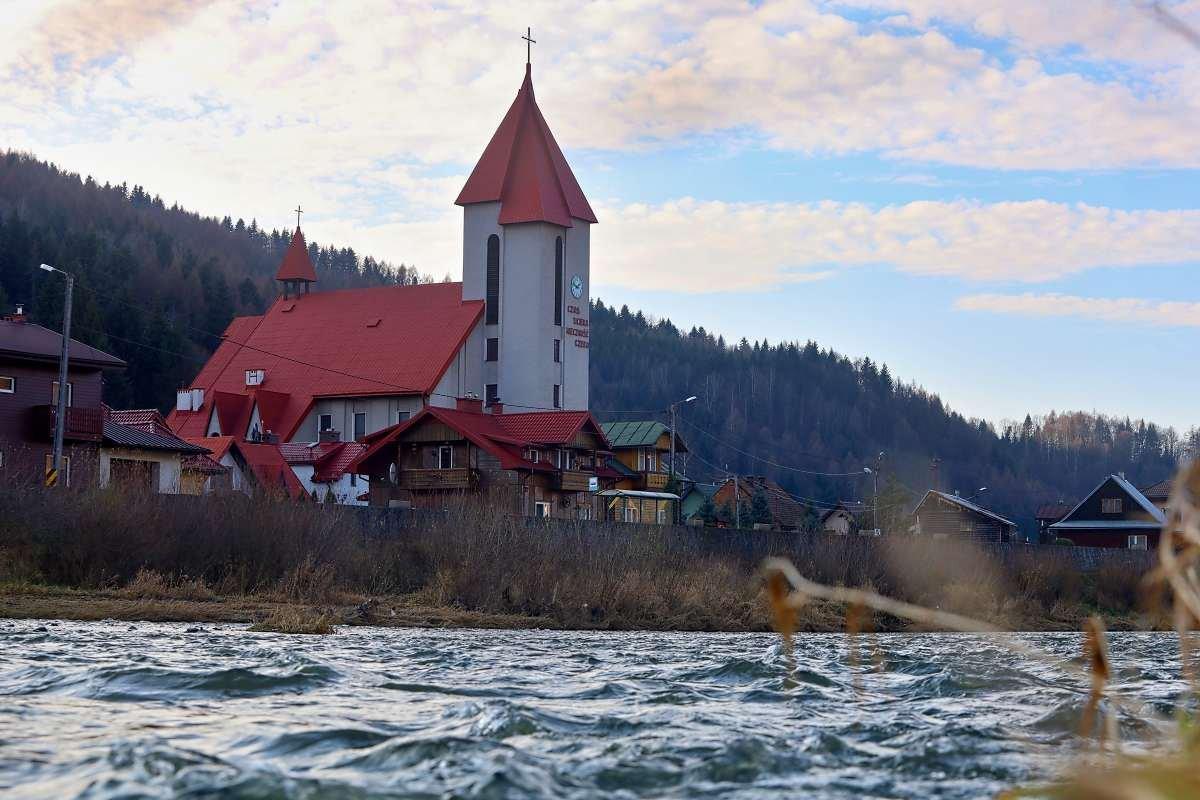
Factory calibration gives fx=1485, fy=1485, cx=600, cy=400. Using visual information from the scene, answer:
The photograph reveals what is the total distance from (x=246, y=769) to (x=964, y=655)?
1625cm

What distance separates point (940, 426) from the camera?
7333 inches

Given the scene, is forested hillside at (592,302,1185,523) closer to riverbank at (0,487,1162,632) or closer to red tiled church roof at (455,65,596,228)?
red tiled church roof at (455,65,596,228)

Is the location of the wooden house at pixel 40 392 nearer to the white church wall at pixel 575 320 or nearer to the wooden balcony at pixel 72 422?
the wooden balcony at pixel 72 422

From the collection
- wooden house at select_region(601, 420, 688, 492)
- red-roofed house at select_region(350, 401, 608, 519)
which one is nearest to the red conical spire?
wooden house at select_region(601, 420, 688, 492)

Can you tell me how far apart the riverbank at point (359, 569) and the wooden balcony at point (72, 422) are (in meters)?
19.4

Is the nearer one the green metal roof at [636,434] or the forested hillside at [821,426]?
the green metal roof at [636,434]

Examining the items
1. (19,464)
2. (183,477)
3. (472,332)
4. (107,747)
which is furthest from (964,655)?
(472,332)

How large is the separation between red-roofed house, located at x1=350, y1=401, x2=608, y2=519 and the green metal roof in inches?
691

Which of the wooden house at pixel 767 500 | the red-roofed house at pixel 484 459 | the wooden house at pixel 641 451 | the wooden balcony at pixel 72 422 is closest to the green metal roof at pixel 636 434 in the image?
the wooden house at pixel 641 451

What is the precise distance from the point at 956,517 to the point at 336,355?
133 ft

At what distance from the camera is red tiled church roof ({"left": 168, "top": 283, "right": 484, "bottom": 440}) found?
80000mm

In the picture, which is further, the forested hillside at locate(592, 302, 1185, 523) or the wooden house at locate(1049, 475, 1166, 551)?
the forested hillside at locate(592, 302, 1185, 523)

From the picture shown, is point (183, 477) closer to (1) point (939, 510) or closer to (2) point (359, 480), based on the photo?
(2) point (359, 480)

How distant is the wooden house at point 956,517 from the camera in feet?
309
